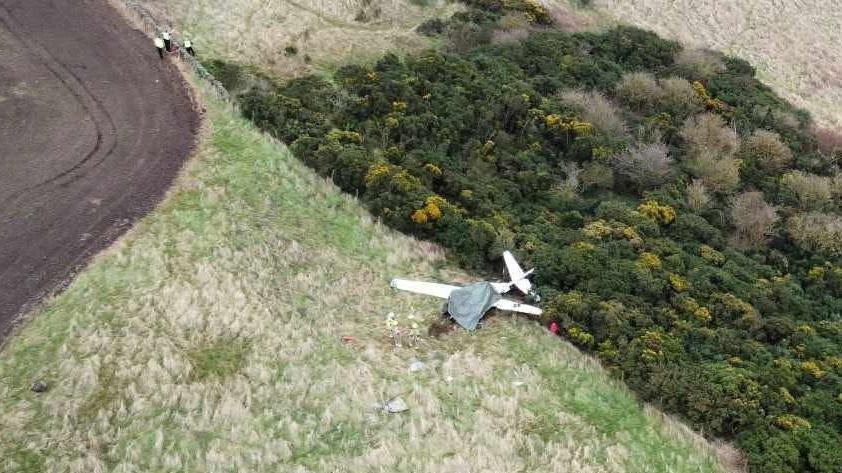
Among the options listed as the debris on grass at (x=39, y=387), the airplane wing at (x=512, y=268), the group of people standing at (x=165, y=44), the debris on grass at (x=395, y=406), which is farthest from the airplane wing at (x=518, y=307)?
the group of people standing at (x=165, y=44)

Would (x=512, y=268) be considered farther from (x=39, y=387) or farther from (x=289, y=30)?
(x=289, y=30)

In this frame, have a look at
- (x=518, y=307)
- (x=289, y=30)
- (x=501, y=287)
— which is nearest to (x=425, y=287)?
(x=501, y=287)

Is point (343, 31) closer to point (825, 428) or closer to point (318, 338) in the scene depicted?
point (318, 338)

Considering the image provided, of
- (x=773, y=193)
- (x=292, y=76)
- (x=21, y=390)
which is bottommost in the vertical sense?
(x=21, y=390)

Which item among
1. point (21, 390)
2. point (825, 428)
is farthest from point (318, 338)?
point (825, 428)

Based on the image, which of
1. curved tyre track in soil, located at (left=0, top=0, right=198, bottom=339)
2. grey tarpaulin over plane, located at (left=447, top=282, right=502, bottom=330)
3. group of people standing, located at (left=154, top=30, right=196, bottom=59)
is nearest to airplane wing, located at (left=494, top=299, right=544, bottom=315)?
grey tarpaulin over plane, located at (left=447, top=282, right=502, bottom=330)

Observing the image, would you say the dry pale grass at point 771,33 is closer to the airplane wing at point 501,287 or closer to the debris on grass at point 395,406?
the airplane wing at point 501,287
